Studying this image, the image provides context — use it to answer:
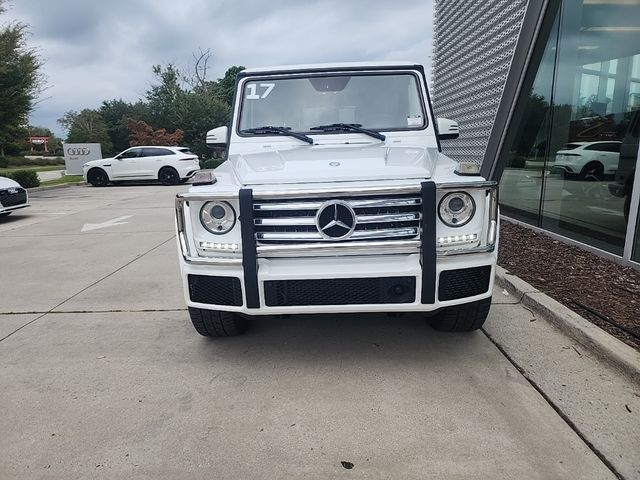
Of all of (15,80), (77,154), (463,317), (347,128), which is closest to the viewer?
(463,317)

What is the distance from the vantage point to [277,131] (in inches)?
162

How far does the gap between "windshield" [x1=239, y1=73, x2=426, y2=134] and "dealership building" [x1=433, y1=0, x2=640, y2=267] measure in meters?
2.68

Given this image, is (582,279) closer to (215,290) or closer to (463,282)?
(463,282)

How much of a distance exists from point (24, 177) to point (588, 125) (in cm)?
1805

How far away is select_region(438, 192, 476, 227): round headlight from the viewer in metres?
3.01

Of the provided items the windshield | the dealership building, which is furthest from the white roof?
the dealership building

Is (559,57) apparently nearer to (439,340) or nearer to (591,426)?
(439,340)

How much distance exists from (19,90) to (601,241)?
1881cm

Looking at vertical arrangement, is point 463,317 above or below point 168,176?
above

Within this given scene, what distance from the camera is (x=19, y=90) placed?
56.1 ft

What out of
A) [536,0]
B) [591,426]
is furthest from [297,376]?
[536,0]

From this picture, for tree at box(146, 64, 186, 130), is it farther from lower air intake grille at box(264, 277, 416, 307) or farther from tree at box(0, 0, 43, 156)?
lower air intake grille at box(264, 277, 416, 307)

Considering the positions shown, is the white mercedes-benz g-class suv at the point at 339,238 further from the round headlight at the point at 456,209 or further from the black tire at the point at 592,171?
the black tire at the point at 592,171

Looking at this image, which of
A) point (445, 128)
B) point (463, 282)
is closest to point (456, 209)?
point (463, 282)
